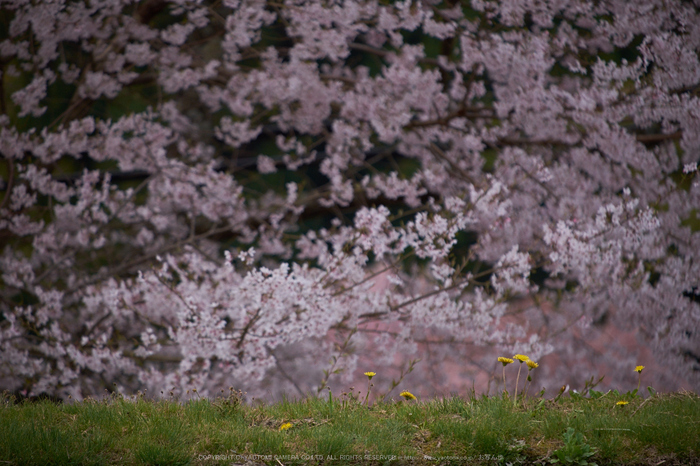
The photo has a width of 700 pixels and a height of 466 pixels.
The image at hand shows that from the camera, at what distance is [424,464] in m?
2.71

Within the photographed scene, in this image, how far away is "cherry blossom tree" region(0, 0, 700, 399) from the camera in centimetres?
486

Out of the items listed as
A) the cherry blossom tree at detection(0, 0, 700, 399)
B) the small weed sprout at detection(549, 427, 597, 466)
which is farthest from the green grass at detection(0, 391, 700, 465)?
the cherry blossom tree at detection(0, 0, 700, 399)

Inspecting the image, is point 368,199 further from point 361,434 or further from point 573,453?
point 573,453

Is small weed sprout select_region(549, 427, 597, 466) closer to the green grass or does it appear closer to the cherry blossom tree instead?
the green grass

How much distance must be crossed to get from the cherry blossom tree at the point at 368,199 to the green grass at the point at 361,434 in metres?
0.78

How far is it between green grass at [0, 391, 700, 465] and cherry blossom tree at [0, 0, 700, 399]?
2.55ft

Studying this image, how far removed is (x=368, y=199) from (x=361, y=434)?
475 centimetres

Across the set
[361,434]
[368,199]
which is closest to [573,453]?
[361,434]

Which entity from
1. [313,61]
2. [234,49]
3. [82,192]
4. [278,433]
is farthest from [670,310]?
[82,192]

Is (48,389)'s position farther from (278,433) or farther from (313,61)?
(313,61)

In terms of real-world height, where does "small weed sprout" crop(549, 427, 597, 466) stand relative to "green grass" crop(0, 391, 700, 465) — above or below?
above

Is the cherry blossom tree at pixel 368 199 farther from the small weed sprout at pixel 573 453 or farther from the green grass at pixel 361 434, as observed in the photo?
the small weed sprout at pixel 573 453

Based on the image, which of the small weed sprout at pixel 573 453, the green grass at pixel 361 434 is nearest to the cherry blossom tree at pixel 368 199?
the green grass at pixel 361 434

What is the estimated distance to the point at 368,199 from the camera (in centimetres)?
738
